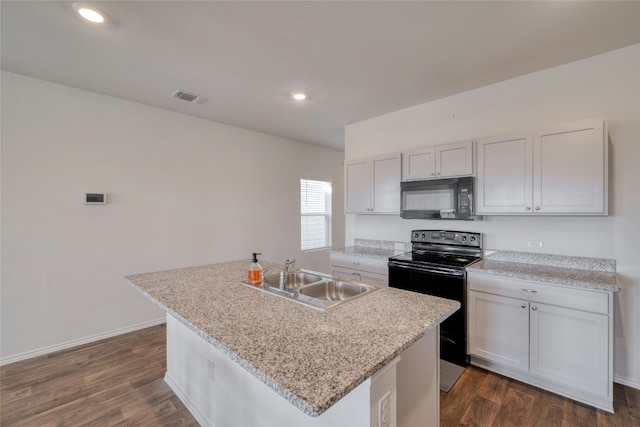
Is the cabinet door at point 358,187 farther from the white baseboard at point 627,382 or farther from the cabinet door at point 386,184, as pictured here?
the white baseboard at point 627,382

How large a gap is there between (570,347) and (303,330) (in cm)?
206

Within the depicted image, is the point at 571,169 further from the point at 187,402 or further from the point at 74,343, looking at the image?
the point at 74,343

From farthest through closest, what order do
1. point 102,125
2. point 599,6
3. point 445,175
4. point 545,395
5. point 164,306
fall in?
point 102,125, point 445,175, point 545,395, point 599,6, point 164,306

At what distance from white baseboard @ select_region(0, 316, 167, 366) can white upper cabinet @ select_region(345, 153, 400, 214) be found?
277cm

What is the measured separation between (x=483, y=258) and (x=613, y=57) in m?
1.90

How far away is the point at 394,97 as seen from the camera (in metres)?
3.17

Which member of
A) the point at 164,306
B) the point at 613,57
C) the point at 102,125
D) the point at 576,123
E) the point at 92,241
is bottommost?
the point at 164,306

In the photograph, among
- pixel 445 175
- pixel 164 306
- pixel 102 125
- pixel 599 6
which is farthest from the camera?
pixel 102 125

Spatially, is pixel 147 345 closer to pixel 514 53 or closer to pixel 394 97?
pixel 394 97

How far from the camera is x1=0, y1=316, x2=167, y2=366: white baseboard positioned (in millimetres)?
2658

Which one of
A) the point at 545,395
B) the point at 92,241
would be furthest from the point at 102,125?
the point at 545,395

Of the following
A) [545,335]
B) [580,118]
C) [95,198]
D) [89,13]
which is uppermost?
[89,13]

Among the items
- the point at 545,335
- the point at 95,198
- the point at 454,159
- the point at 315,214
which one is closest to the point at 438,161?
the point at 454,159

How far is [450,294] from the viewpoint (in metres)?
2.54
